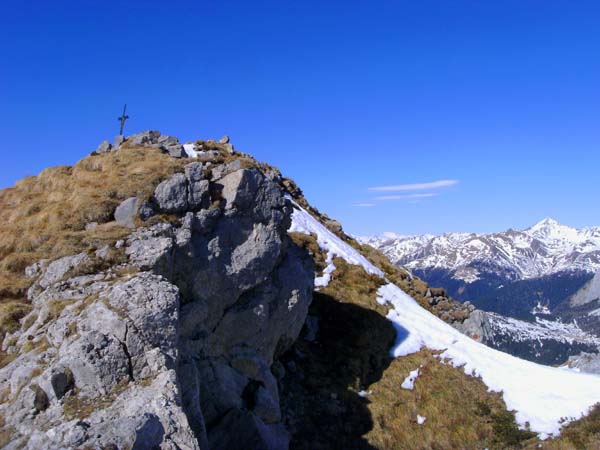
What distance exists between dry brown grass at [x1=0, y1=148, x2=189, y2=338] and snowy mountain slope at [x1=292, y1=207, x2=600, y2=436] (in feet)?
57.3

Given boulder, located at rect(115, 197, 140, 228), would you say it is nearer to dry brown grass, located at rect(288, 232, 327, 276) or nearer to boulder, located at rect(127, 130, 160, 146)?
boulder, located at rect(127, 130, 160, 146)

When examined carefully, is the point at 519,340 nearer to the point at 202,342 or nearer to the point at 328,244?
the point at 328,244

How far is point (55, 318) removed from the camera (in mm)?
12461

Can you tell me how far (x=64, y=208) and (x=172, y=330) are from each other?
9.20 m

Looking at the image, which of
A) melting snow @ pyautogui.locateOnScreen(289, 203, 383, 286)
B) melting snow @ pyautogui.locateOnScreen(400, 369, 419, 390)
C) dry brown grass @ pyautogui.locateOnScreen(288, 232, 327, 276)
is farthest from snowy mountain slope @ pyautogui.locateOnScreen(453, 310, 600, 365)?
melting snow @ pyautogui.locateOnScreen(400, 369, 419, 390)

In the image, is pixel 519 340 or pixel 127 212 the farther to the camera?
pixel 519 340

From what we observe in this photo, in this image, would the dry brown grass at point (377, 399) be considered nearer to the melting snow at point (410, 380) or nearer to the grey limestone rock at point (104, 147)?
the melting snow at point (410, 380)

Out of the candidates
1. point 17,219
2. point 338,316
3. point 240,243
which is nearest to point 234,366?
point 240,243

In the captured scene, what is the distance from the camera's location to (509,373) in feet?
85.7

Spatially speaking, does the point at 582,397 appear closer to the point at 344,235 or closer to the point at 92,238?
the point at 92,238

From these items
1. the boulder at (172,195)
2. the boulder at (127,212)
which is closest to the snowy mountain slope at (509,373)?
the boulder at (172,195)

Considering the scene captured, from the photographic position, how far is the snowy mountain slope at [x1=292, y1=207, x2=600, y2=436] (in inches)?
885

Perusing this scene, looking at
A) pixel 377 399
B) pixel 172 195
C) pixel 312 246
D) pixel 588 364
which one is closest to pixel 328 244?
pixel 312 246

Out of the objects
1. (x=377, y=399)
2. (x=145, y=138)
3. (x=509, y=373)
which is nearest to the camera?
(x=377, y=399)
